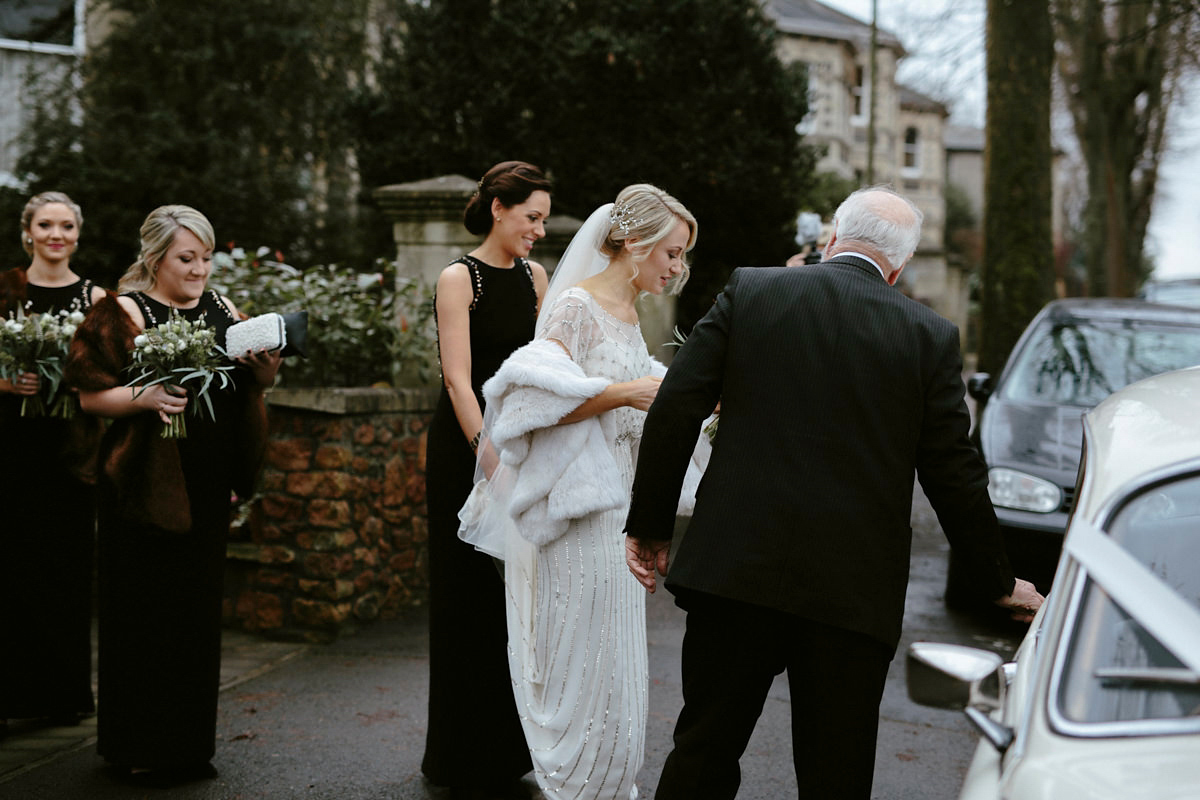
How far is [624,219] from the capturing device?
4.02 meters

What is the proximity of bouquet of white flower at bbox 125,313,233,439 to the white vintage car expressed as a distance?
304cm

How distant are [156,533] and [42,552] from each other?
110 cm

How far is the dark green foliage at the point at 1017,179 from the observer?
13.4 metres

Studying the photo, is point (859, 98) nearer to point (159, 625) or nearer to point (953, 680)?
point (159, 625)

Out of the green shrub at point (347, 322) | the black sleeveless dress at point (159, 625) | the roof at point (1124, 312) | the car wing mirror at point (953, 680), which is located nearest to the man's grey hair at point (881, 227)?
the car wing mirror at point (953, 680)

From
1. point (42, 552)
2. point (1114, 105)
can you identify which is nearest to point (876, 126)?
point (1114, 105)

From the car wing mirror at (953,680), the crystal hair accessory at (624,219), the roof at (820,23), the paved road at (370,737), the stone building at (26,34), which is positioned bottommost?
the paved road at (370,737)

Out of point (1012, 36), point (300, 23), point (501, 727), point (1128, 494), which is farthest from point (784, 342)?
point (1012, 36)

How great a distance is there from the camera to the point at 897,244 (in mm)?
3377

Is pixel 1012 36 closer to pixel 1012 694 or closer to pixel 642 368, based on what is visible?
pixel 642 368

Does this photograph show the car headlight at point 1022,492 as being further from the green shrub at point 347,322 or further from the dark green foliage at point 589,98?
the dark green foliage at point 589,98

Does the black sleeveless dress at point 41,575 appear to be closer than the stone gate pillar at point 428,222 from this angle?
Yes

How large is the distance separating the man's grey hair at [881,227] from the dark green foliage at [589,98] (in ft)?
28.5

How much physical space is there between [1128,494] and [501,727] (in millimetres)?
2696
